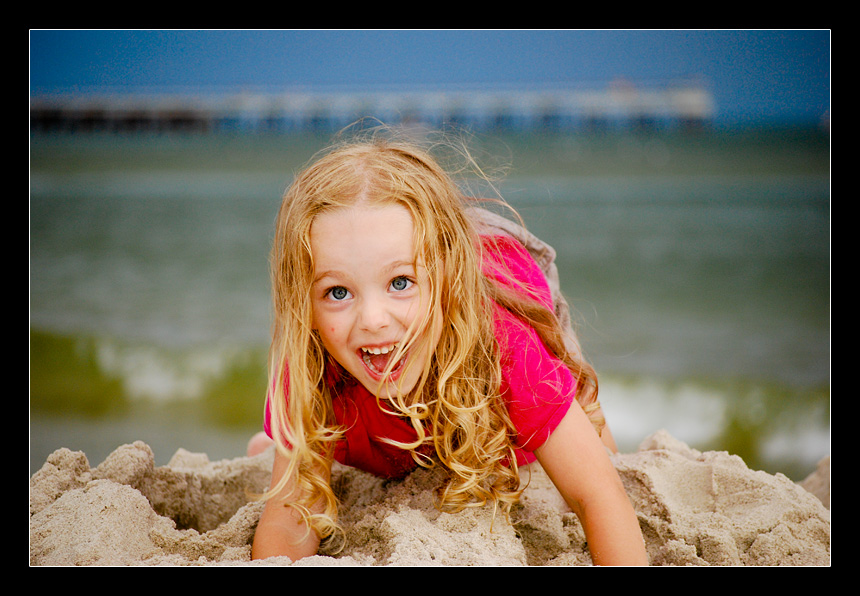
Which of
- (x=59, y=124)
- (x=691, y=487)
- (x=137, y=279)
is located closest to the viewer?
(x=691, y=487)

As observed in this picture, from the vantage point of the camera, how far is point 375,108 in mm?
2354

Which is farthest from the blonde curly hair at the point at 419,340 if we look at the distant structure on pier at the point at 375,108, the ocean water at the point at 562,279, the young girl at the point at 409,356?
the distant structure on pier at the point at 375,108

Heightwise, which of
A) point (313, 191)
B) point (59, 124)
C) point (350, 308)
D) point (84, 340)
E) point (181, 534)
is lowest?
point (181, 534)

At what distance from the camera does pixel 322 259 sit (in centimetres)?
103

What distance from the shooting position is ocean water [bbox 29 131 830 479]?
2357 mm

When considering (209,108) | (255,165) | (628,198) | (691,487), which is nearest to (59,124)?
(209,108)

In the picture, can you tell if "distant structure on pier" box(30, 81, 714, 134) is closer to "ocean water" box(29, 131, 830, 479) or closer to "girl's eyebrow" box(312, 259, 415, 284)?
"ocean water" box(29, 131, 830, 479)

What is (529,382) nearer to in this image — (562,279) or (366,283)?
(366,283)

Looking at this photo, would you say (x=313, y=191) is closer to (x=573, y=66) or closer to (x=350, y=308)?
(x=350, y=308)

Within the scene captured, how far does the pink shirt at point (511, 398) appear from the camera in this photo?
1128 mm

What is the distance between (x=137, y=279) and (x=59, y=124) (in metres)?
2.12

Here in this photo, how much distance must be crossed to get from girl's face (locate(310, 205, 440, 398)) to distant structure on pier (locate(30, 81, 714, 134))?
4.45 ft

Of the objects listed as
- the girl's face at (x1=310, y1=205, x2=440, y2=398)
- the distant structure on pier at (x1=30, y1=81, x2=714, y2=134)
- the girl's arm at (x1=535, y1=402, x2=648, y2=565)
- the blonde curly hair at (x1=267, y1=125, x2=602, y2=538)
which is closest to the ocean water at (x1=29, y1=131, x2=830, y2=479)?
the distant structure on pier at (x1=30, y1=81, x2=714, y2=134)

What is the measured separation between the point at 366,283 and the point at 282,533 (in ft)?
1.59
